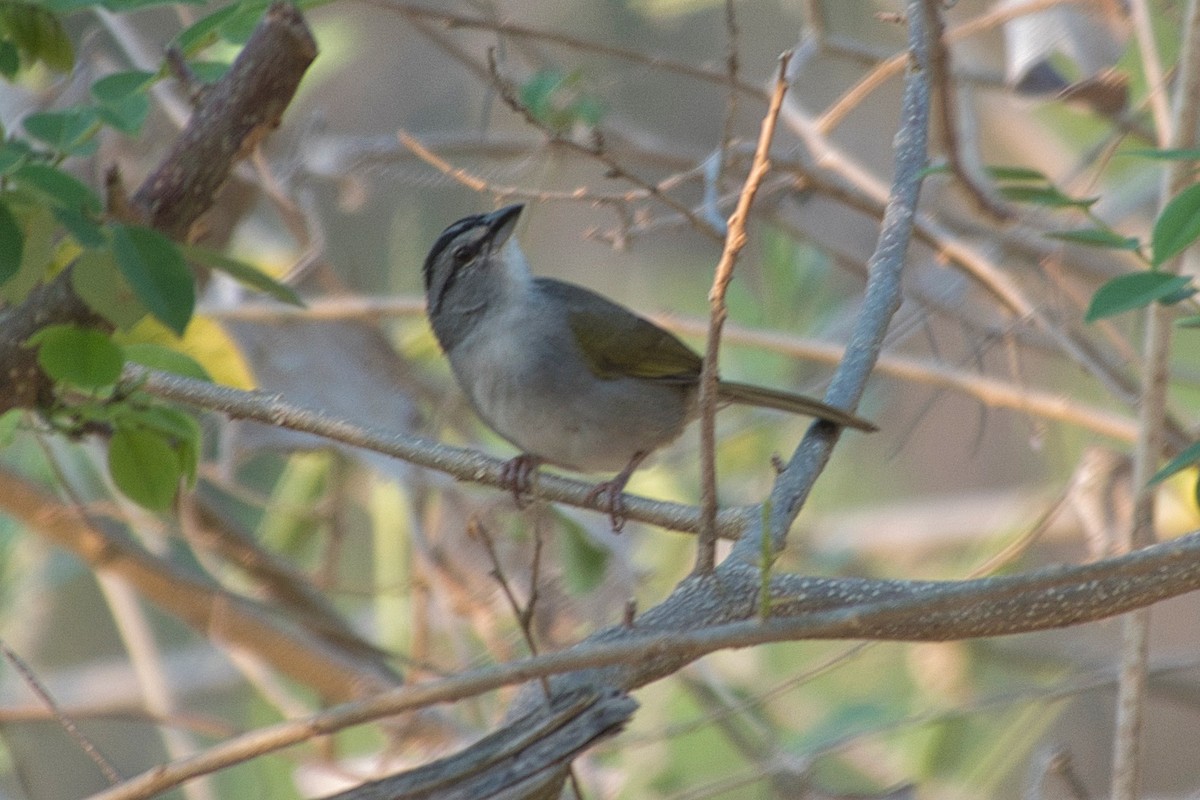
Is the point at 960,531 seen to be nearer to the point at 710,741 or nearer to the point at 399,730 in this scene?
the point at 710,741

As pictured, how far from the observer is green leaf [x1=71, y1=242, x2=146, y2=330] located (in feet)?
7.83

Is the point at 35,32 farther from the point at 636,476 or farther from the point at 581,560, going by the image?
the point at 636,476

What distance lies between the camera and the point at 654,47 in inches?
369

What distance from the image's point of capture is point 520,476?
361 centimetres

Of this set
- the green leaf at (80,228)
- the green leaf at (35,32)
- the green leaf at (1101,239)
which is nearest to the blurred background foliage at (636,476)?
the green leaf at (35,32)

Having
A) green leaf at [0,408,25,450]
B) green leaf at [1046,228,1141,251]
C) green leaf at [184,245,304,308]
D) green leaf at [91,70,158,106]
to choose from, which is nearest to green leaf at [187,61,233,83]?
green leaf at [91,70,158,106]

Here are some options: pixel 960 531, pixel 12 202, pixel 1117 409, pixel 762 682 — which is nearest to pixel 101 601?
pixel 762 682

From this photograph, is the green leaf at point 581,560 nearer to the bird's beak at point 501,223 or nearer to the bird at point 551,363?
the bird at point 551,363

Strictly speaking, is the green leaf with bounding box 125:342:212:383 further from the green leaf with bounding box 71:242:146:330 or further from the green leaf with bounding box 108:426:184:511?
the green leaf with bounding box 71:242:146:330

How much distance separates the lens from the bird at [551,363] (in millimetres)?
3715

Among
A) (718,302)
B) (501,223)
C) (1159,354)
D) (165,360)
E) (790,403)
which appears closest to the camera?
(718,302)

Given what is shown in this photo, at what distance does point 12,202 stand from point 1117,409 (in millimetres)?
4639

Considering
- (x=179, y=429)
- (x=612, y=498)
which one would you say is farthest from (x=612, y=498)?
(x=179, y=429)

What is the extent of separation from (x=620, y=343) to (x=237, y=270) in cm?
148
